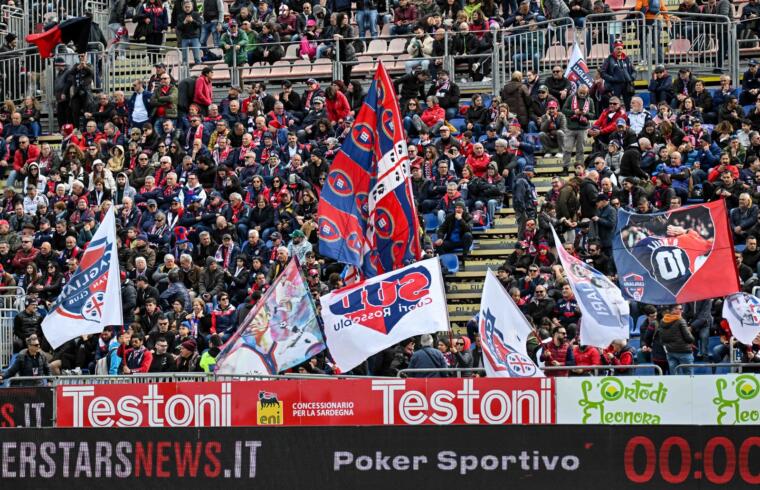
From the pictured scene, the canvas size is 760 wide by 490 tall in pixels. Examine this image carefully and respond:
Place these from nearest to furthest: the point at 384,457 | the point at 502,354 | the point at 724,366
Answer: the point at 384,457, the point at 502,354, the point at 724,366

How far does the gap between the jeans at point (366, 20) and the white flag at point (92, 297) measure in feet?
A: 40.8

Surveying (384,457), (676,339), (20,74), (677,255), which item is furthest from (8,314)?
(384,457)

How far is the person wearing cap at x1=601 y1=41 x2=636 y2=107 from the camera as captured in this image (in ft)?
106

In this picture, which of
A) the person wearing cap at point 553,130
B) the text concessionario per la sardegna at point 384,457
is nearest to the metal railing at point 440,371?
the text concessionario per la sardegna at point 384,457

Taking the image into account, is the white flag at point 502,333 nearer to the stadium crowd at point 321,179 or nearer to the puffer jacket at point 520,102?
the stadium crowd at point 321,179

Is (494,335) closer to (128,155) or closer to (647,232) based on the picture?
(647,232)

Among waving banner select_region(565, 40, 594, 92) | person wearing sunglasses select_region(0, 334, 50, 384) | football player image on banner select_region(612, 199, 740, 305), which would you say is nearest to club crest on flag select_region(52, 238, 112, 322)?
person wearing sunglasses select_region(0, 334, 50, 384)

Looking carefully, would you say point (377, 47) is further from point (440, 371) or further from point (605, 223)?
point (440, 371)

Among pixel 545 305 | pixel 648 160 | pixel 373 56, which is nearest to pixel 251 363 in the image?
pixel 545 305

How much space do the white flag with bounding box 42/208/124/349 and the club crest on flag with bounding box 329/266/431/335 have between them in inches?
179

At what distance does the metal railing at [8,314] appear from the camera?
1185 inches

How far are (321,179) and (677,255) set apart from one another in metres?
9.25

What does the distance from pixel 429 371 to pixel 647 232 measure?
11.3 feet

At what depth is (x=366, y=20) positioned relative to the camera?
37.7m
